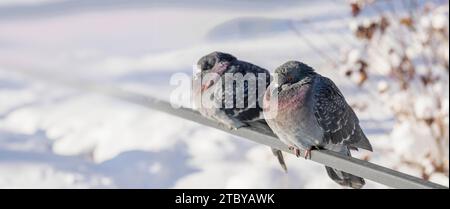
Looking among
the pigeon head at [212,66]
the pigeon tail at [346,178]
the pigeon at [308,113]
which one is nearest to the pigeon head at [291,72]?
the pigeon at [308,113]

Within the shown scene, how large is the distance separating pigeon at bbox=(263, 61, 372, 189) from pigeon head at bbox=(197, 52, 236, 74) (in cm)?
49

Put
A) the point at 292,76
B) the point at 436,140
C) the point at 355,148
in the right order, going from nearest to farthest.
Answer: the point at 292,76 < the point at 355,148 < the point at 436,140

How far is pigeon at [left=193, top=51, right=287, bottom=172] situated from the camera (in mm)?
2566

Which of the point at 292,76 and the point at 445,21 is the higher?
the point at 445,21

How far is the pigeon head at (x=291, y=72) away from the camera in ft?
7.05

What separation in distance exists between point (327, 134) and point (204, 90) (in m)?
0.65

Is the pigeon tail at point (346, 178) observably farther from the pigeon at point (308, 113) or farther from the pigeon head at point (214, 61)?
the pigeon head at point (214, 61)

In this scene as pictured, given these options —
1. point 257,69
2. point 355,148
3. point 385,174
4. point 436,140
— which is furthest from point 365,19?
point 385,174

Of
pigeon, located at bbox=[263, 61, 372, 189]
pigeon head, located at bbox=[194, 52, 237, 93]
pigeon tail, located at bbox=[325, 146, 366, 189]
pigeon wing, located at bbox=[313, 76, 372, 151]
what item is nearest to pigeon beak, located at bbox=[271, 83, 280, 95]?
pigeon, located at bbox=[263, 61, 372, 189]

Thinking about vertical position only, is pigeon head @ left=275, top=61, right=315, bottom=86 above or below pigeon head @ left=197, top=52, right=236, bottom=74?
below

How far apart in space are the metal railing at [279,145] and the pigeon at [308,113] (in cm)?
6

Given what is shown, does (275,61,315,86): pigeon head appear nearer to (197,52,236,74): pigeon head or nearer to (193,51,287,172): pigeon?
(193,51,287,172): pigeon

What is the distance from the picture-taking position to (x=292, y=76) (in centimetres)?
215

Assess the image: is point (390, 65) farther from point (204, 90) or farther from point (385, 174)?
point (385, 174)
